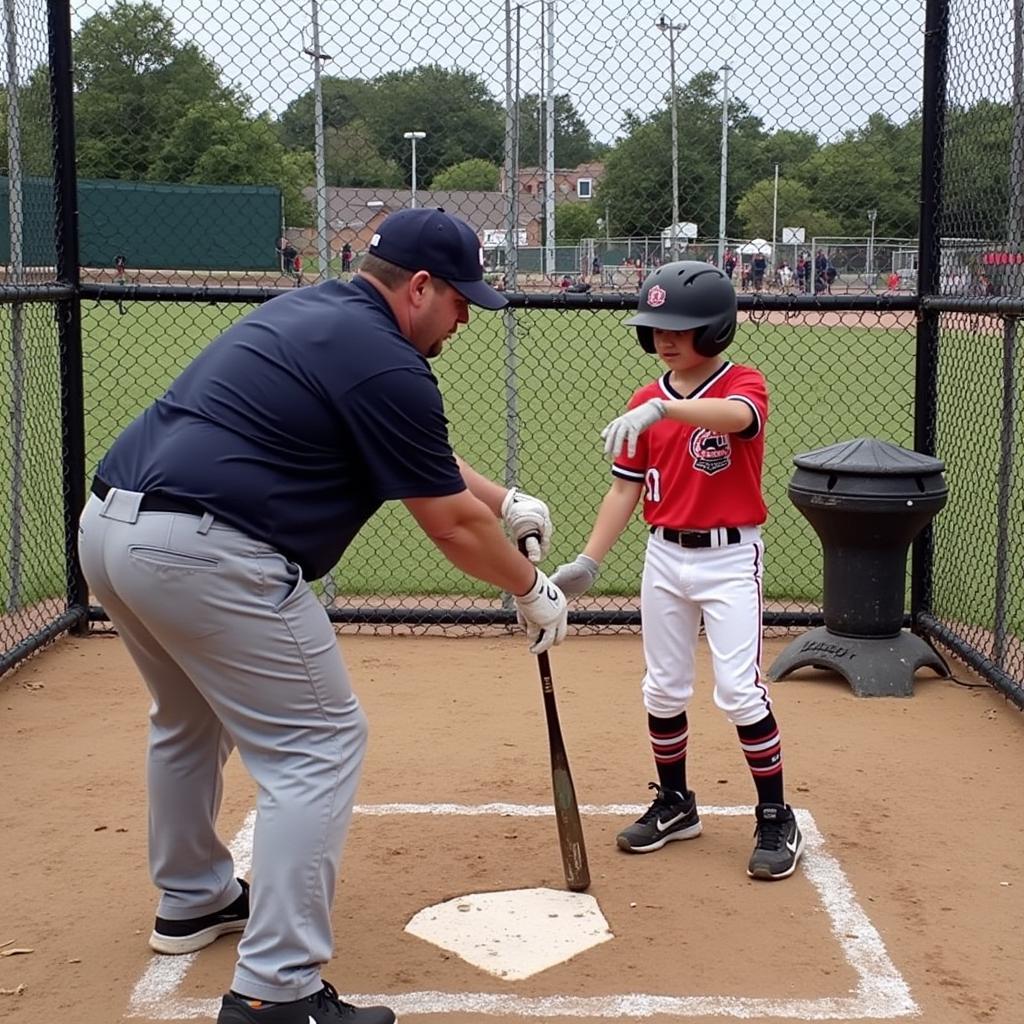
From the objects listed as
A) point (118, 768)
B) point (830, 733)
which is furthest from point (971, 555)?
point (118, 768)

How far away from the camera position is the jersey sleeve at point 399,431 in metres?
2.85

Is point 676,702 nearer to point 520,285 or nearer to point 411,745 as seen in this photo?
point 411,745

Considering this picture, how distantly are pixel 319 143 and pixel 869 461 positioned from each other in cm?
286

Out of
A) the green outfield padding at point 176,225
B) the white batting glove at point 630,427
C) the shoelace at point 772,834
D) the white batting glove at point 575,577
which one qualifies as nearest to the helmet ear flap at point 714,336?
the white batting glove at point 630,427

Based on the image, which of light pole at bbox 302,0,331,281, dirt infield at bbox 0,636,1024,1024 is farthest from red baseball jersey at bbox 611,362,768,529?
light pole at bbox 302,0,331,281

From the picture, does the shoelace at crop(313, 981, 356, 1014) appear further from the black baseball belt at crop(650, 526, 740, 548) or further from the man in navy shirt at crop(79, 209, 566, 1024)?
the black baseball belt at crop(650, 526, 740, 548)

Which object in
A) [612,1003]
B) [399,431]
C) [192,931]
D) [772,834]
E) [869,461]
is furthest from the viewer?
[869,461]

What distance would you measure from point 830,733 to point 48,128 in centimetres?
431

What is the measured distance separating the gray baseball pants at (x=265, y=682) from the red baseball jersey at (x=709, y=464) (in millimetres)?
1335

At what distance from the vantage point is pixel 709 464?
407cm

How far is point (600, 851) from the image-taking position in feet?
13.6

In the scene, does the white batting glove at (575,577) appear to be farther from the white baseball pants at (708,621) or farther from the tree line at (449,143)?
the tree line at (449,143)

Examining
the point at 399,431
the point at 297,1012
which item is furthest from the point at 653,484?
the point at 297,1012

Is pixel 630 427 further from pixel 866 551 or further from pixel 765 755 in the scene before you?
pixel 866 551
